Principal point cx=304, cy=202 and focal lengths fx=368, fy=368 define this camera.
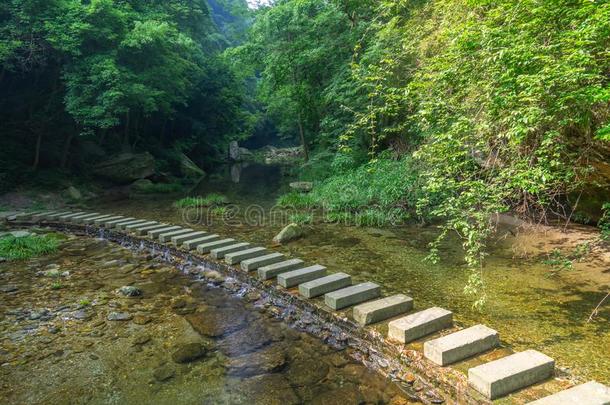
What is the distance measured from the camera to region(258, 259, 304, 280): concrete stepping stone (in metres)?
4.60

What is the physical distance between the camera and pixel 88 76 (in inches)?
519

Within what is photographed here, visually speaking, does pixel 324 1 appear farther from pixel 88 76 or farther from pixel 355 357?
pixel 355 357

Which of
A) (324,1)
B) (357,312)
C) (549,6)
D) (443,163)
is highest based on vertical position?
(324,1)

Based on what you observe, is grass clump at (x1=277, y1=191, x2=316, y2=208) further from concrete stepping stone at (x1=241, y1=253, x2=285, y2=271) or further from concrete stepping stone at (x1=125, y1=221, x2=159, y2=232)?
concrete stepping stone at (x1=241, y1=253, x2=285, y2=271)

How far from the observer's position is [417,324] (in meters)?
3.00

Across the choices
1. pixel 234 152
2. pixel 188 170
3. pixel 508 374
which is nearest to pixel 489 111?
pixel 508 374

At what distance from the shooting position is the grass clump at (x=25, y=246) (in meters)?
6.44

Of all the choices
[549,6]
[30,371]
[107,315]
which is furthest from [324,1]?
[30,371]

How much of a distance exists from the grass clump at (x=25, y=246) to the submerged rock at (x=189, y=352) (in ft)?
15.7

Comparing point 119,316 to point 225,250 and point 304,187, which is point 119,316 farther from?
point 304,187

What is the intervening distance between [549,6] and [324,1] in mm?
11973

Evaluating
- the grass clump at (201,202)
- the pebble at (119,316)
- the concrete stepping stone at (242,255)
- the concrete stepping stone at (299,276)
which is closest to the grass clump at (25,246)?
the pebble at (119,316)

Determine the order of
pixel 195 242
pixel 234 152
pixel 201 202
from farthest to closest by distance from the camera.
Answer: pixel 234 152 → pixel 201 202 → pixel 195 242

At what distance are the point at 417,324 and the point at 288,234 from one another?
4177 mm
